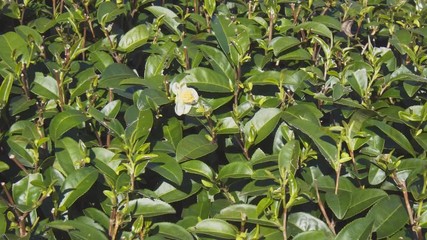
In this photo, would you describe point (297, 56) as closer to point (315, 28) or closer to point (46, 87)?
point (315, 28)

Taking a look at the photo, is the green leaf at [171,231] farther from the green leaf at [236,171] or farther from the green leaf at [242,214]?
the green leaf at [236,171]

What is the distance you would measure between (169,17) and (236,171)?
0.81 meters

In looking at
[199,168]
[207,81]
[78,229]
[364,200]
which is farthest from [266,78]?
[78,229]

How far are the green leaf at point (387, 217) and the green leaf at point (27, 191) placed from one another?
833mm

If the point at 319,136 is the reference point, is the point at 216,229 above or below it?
below

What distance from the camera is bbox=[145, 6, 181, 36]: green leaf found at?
237cm

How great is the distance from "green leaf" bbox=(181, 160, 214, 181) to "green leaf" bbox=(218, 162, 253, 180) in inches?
1.1

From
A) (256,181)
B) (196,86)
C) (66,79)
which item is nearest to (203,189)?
(256,181)

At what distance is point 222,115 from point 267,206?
41 centimetres

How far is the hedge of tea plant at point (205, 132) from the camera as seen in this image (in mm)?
1684

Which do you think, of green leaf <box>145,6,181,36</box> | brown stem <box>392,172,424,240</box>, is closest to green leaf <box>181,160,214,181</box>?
brown stem <box>392,172,424,240</box>

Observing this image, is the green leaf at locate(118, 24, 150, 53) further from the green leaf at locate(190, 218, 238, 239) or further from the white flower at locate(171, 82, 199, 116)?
the green leaf at locate(190, 218, 238, 239)

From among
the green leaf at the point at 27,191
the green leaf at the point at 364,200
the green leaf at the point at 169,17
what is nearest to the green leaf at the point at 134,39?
the green leaf at the point at 169,17

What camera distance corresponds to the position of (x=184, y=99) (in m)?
1.89
